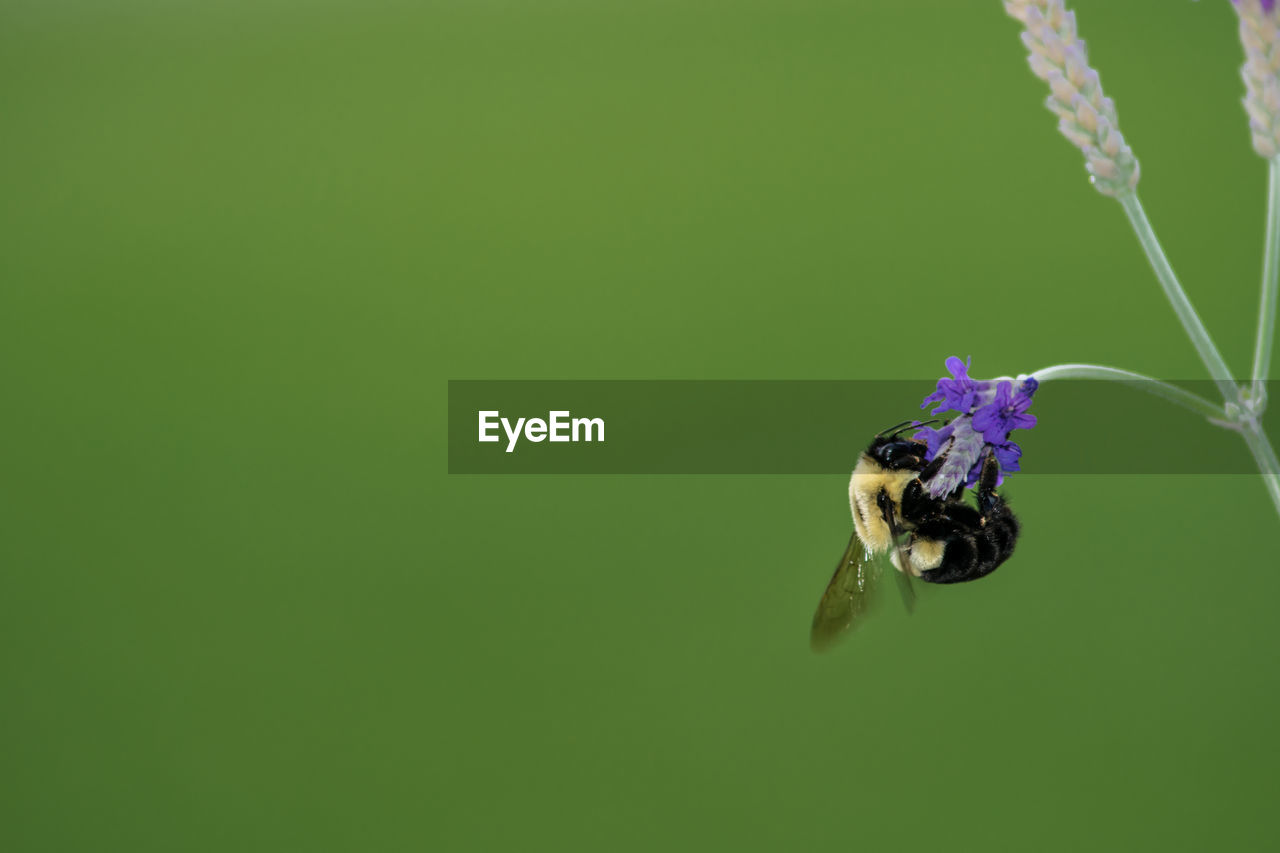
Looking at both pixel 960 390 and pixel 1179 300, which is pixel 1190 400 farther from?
pixel 960 390

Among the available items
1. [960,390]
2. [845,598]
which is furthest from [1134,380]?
[845,598]

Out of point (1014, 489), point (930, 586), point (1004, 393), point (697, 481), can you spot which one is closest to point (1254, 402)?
point (1004, 393)

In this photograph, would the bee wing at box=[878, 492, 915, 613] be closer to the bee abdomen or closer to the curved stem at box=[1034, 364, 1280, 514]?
the bee abdomen

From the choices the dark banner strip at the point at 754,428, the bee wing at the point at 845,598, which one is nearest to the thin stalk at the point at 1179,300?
the bee wing at the point at 845,598

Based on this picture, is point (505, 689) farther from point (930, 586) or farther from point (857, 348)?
point (930, 586)

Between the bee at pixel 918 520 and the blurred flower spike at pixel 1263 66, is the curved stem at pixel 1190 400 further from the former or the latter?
the bee at pixel 918 520
